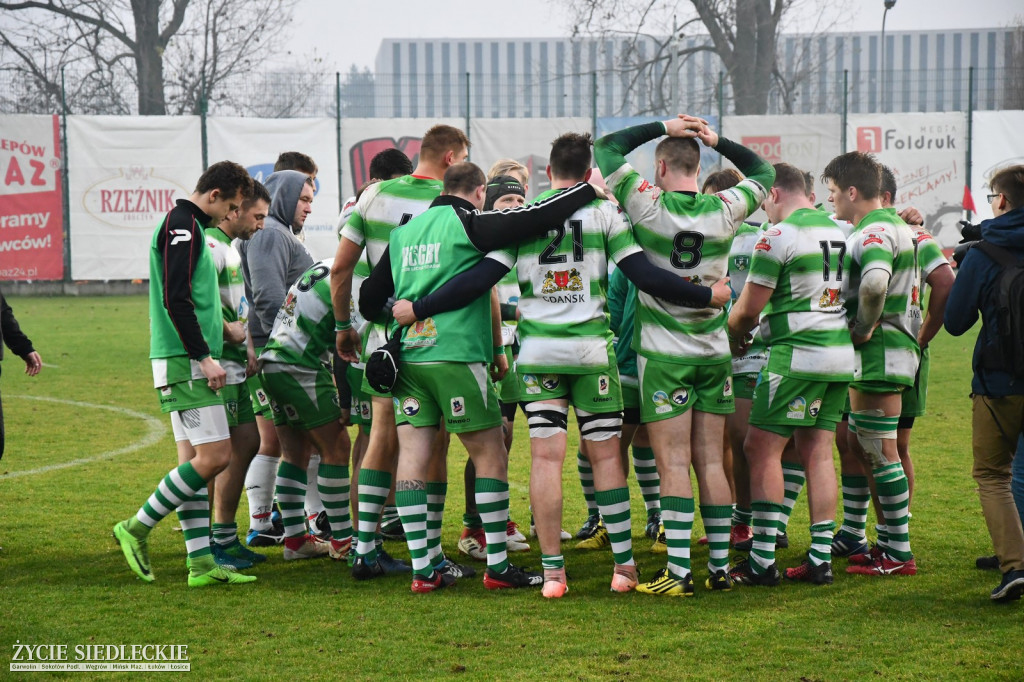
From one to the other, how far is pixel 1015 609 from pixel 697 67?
A: 29.6 m

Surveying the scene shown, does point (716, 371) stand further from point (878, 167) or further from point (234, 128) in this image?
point (234, 128)

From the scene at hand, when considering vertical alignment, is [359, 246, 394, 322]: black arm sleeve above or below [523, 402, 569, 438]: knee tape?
above

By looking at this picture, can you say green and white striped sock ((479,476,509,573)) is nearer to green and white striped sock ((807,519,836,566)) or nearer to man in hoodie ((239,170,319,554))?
green and white striped sock ((807,519,836,566))

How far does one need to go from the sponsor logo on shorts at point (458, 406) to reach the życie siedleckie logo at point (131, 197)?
21.7 m

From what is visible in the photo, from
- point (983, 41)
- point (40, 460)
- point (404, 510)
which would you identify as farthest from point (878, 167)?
point (983, 41)

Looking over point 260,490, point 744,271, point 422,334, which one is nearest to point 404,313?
point 422,334

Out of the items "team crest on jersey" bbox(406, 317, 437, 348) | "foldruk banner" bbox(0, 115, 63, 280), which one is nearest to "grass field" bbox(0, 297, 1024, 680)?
"team crest on jersey" bbox(406, 317, 437, 348)

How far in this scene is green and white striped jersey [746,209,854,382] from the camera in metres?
5.33

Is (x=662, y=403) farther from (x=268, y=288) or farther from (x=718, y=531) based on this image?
(x=268, y=288)

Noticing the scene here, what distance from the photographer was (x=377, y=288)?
218 inches

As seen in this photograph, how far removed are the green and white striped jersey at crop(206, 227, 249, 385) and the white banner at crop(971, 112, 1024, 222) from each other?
2348cm

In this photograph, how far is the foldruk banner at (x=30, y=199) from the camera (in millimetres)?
25094

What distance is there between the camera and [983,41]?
56.1 m

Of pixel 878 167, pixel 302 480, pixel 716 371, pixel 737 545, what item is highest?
pixel 878 167
